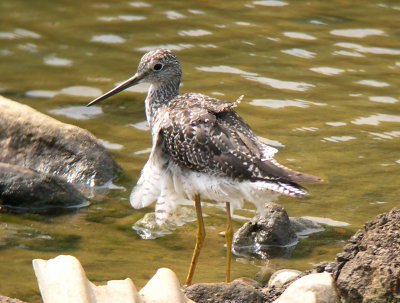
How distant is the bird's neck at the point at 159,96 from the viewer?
22.2 ft

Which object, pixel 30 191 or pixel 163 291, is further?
pixel 30 191

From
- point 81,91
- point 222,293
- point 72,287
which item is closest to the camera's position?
point 72,287

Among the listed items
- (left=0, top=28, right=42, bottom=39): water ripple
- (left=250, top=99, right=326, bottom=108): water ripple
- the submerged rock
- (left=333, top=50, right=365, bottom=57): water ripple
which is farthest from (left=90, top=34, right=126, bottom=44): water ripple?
the submerged rock

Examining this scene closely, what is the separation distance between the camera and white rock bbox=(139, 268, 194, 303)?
4184mm

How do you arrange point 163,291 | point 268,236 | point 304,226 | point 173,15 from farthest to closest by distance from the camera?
point 173,15, point 304,226, point 268,236, point 163,291

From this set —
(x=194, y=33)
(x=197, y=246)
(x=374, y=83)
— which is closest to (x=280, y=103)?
(x=374, y=83)

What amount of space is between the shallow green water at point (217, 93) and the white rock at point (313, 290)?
1638 mm

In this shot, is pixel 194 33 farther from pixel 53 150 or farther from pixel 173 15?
pixel 53 150

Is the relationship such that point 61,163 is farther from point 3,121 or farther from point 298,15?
point 298,15

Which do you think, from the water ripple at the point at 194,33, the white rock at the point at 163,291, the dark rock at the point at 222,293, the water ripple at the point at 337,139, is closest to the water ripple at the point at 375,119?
the water ripple at the point at 337,139

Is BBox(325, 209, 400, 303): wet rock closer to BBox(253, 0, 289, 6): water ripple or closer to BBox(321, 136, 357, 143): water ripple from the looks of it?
BBox(321, 136, 357, 143): water ripple

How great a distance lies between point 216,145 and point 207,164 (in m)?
0.16

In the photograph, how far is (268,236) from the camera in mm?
6438

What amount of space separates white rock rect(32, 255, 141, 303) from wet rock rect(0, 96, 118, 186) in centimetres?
359
